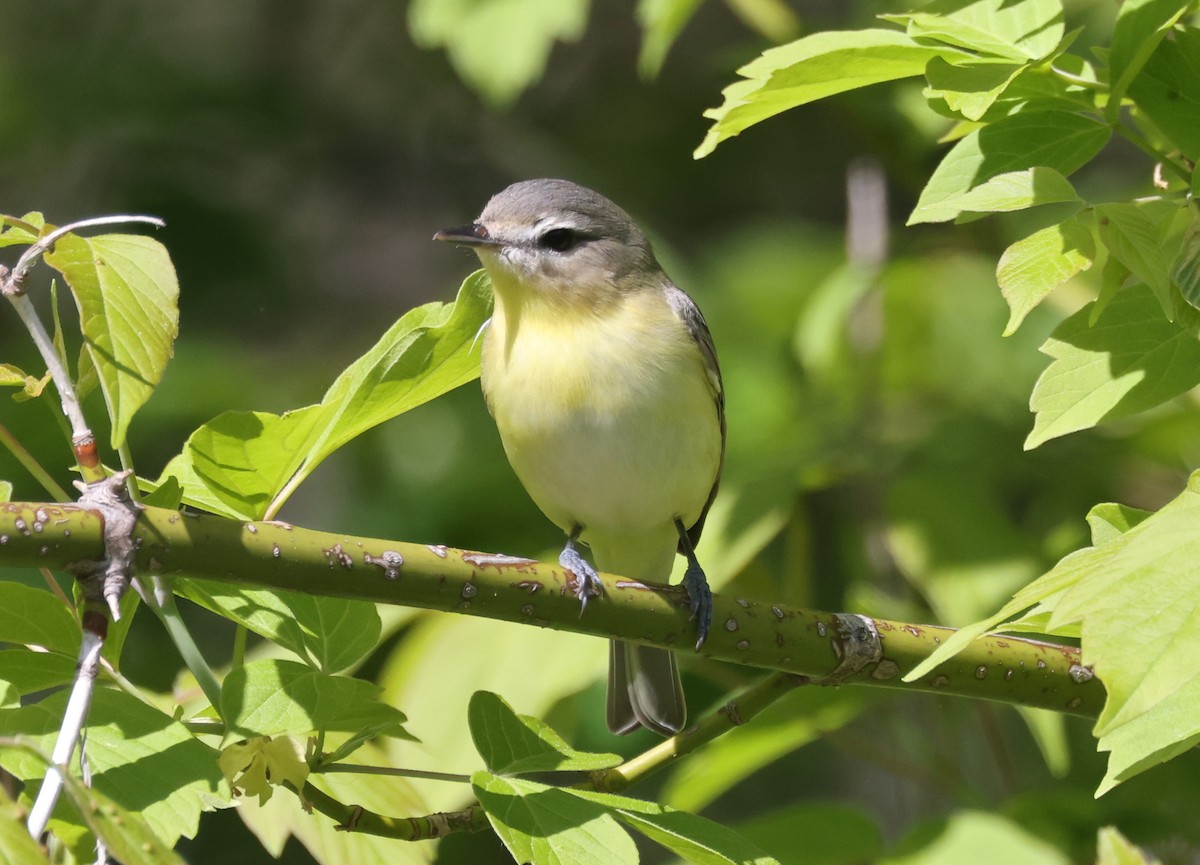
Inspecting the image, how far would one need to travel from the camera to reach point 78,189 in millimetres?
6832

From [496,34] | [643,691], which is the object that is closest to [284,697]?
[643,691]

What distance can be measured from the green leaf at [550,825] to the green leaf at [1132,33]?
3.38ft

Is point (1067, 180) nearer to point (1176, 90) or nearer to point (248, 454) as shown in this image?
point (1176, 90)

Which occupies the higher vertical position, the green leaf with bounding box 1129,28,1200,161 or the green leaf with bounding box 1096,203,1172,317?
the green leaf with bounding box 1129,28,1200,161

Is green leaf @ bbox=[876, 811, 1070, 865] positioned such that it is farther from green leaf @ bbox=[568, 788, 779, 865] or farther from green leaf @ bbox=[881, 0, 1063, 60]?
green leaf @ bbox=[881, 0, 1063, 60]

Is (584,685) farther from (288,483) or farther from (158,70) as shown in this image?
(158,70)

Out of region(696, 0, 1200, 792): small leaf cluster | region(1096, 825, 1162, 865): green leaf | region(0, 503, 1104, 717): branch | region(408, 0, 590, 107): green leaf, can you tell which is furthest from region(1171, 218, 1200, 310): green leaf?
region(408, 0, 590, 107): green leaf

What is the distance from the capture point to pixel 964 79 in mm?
1657

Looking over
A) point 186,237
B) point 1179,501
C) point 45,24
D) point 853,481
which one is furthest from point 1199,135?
point 45,24

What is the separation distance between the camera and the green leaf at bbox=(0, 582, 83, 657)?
5.17 feet

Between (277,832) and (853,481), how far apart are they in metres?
1.85

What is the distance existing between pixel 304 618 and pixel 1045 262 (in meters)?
1.01

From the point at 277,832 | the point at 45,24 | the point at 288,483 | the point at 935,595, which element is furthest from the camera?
the point at 45,24

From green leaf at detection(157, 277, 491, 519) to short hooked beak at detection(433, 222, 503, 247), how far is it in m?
1.25
